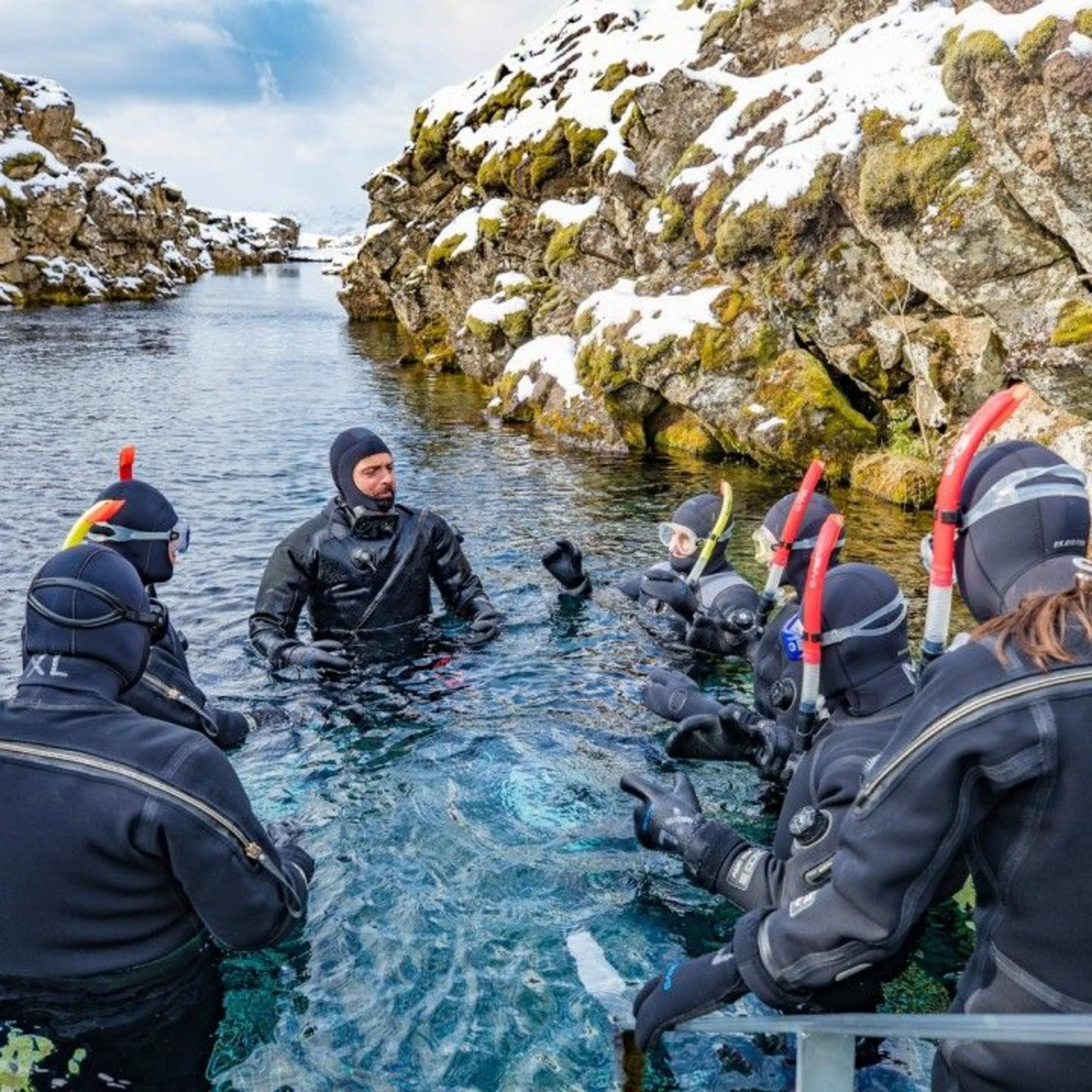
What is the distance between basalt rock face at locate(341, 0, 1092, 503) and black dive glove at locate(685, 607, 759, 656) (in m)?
8.85

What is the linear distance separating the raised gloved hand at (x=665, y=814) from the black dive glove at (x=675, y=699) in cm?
193

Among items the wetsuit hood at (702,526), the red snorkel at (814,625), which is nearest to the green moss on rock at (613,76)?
the wetsuit hood at (702,526)

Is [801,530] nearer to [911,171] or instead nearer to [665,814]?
[665,814]

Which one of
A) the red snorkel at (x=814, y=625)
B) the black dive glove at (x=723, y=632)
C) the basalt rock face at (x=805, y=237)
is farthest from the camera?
the basalt rock face at (x=805, y=237)

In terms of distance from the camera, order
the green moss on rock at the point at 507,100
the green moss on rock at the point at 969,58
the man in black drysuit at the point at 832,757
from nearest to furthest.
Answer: the man in black drysuit at the point at 832,757 → the green moss on rock at the point at 969,58 → the green moss on rock at the point at 507,100

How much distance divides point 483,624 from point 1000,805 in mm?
7649

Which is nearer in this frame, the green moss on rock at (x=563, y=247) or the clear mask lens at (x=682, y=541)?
the clear mask lens at (x=682, y=541)

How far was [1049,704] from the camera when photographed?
8.17ft

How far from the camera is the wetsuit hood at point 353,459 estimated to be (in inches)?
347

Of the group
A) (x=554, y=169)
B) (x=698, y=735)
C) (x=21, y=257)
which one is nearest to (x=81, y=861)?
(x=698, y=735)

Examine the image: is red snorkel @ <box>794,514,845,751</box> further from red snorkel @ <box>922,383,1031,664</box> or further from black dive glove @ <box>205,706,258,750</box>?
black dive glove @ <box>205,706,258,750</box>

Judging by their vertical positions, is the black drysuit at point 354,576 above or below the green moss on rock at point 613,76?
below

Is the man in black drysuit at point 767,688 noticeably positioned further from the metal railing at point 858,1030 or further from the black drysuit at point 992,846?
the black drysuit at point 992,846

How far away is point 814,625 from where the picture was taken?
4270 mm
